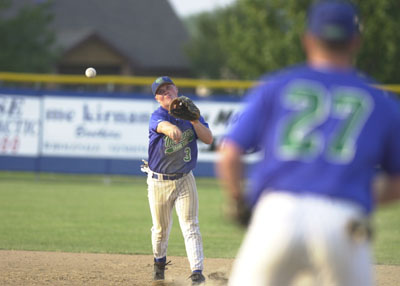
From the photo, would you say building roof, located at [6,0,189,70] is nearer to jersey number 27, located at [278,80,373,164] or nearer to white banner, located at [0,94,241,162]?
white banner, located at [0,94,241,162]

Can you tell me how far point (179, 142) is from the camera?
270 inches

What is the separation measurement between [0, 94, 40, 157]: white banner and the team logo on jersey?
35.9 ft

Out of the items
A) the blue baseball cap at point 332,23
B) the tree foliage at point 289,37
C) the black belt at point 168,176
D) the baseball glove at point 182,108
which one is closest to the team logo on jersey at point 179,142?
the black belt at point 168,176

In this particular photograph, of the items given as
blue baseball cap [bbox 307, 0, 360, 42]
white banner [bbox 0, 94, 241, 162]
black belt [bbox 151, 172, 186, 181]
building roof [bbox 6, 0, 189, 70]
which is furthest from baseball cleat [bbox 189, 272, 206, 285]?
building roof [bbox 6, 0, 189, 70]

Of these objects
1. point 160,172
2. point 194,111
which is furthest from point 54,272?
point 194,111

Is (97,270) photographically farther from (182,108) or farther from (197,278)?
(182,108)

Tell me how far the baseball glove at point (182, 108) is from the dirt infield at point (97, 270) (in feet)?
4.92

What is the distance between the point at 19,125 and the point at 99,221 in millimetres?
6326

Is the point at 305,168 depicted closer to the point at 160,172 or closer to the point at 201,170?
the point at 160,172

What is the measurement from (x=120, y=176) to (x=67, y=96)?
8.64 feet

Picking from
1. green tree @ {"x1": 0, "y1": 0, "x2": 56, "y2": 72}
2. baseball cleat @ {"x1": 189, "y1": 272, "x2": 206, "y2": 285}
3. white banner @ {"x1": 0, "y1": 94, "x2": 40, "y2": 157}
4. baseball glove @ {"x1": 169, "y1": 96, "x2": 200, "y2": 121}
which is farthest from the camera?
green tree @ {"x1": 0, "y1": 0, "x2": 56, "y2": 72}

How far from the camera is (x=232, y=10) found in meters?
43.9

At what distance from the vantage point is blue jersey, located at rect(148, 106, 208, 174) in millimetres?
6852

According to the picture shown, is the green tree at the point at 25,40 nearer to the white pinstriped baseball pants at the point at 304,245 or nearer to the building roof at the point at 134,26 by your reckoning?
the building roof at the point at 134,26
